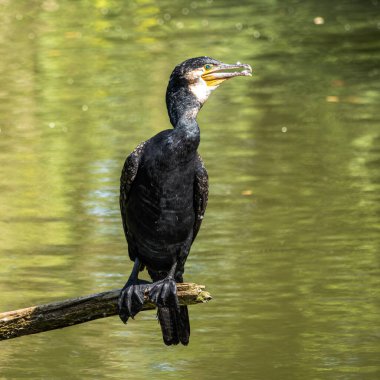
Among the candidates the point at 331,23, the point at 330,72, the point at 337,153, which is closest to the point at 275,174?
the point at 337,153

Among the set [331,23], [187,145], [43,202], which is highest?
[187,145]

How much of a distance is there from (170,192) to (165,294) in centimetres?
44

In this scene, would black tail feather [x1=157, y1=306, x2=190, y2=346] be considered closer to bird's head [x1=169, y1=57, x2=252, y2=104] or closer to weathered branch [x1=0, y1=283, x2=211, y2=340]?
weathered branch [x1=0, y1=283, x2=211, y2=340]

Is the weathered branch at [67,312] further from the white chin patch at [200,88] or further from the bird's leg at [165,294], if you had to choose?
the white chin patch at [200,88]

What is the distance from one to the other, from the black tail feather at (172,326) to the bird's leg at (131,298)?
0.46ft

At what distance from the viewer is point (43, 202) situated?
10.1 m

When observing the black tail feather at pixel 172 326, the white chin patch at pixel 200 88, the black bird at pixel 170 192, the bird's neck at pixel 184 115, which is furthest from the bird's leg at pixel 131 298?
the white chin patch at pixel 200 88

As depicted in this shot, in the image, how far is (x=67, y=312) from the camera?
563 cm

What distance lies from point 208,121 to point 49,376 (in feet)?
19.6

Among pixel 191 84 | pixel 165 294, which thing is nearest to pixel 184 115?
pixel 191 84

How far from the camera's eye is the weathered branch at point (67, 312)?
18.4 feet

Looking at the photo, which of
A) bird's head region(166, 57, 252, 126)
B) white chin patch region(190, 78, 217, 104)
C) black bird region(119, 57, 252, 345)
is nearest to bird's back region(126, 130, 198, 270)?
black bird region(119, 57, 252, 345)

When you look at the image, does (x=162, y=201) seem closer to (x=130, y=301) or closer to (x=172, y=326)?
(x=130, y=301)

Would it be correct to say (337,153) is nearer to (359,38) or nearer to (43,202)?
(43,202)
